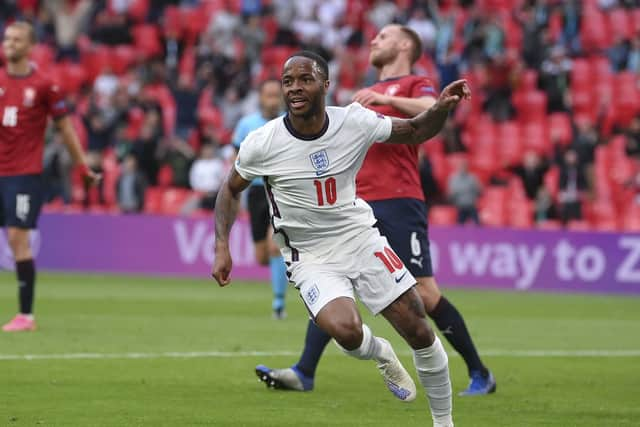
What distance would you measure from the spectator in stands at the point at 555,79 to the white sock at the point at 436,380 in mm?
18407

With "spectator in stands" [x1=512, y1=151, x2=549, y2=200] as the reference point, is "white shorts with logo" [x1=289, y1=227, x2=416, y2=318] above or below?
above

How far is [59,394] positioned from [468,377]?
3.08 meters

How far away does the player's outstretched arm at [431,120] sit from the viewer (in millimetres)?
6613

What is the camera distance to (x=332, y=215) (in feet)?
22.2

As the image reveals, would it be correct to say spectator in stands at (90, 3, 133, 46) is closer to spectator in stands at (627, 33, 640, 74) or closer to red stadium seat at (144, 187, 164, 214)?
red stadium seat at (144, 187, 164, 214)

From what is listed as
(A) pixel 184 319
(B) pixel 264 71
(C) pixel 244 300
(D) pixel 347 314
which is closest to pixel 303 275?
(D) pixel 347 314

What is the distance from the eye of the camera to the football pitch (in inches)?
291

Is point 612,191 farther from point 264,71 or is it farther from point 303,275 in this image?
point 303,275

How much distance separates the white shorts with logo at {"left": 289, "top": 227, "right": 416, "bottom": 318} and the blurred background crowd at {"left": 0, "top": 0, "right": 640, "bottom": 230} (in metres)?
14.8

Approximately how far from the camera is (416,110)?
27.2 ft

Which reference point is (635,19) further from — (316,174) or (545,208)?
(316,174)

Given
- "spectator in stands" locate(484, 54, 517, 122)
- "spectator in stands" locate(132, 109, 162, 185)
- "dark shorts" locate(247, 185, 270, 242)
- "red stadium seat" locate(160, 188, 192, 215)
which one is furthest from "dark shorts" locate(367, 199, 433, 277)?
"spectator in stands" locate(484, 54, 517, 122)

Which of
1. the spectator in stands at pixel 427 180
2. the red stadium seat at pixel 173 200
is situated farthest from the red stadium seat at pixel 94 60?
the spectator in stands at pixel 427 180

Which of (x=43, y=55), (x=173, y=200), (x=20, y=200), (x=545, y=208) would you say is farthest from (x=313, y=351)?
(x=43, y=55)
